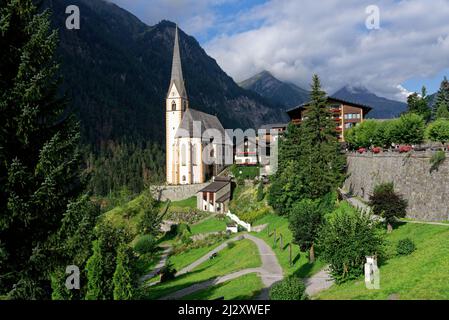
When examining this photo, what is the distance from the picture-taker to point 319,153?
4978 cm

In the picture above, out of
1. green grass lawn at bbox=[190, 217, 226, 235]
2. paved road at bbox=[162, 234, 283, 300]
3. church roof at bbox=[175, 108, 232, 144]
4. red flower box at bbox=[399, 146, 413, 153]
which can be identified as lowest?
green grass lawn at bbox=[190, 217, 226, 235]

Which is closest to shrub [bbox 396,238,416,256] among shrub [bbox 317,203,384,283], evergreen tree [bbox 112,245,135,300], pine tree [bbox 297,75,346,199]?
shrub [bbox 317,203,384,283]

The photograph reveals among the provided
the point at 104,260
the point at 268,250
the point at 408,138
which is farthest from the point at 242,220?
the point at 104,260

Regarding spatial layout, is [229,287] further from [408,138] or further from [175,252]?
[408,138]

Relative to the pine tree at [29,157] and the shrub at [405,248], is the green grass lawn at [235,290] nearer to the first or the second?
the shrub at [405,248]

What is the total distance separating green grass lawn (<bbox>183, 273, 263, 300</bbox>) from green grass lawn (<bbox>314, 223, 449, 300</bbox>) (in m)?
5.86

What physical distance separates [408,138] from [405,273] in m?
36.2

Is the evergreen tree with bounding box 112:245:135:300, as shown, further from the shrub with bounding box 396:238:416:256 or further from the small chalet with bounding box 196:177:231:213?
the small chalet with bounding box 196:177:231:213

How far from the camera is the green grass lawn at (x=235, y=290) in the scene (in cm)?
2786

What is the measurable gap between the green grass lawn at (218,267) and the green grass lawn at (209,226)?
15602 mm

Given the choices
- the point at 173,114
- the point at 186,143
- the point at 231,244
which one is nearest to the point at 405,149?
the point at 231,244

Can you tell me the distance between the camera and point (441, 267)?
20453mm

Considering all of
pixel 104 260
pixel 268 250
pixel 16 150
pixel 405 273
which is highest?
pixel 16 150

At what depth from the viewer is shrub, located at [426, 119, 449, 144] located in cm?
4709
